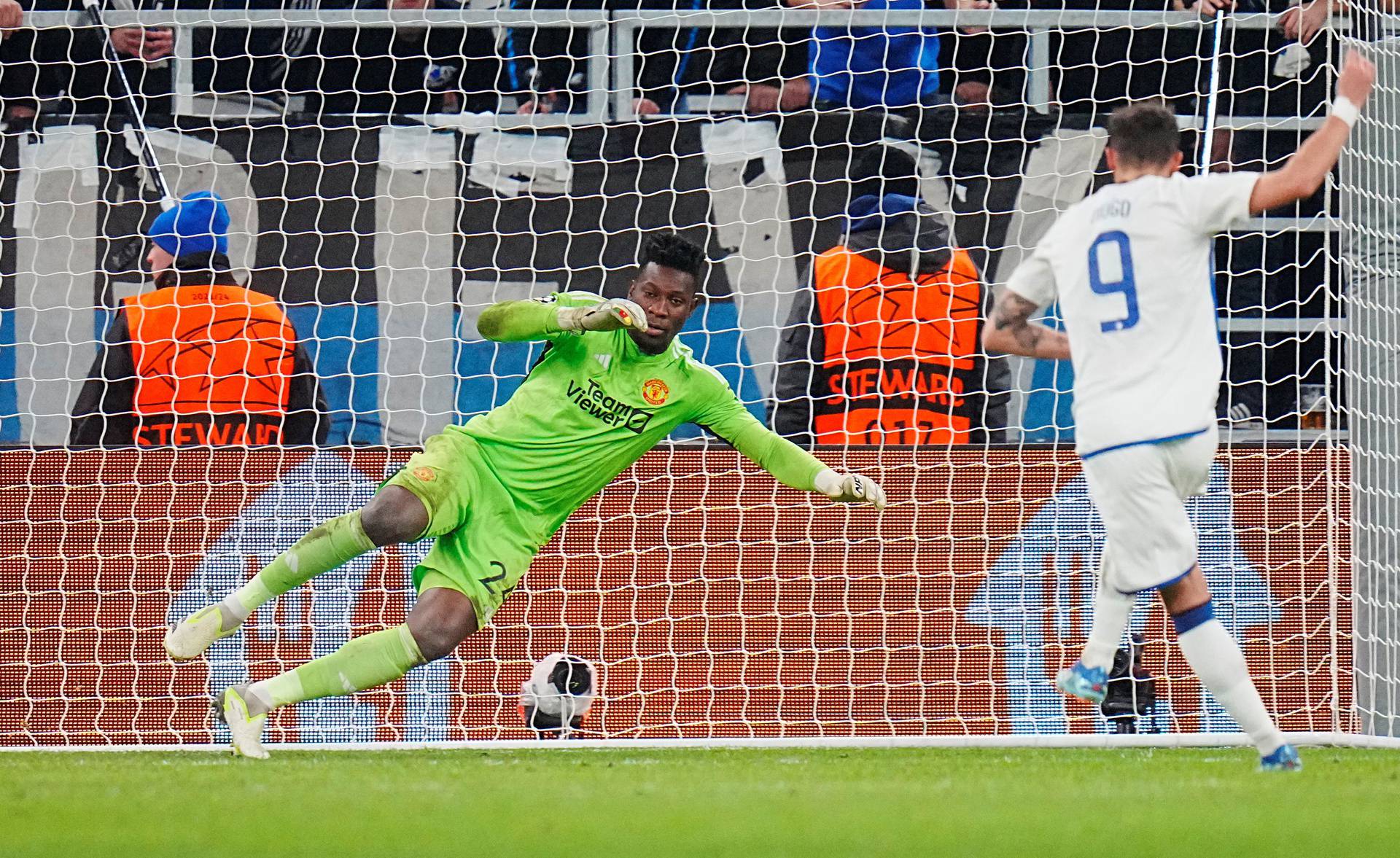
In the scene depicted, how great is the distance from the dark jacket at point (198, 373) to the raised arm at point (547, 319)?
168 centimetres

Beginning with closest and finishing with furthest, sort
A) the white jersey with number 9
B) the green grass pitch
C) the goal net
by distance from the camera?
the green grass pitch → the white jersey with number 9 → the goal net

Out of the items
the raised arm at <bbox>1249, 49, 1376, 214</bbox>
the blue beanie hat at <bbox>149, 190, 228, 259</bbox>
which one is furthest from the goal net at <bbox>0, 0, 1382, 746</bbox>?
the raised arm at <bbox>1249, 49, 1376, 214</bbox>

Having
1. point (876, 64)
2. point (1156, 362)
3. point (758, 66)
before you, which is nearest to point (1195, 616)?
point (1156, 362)

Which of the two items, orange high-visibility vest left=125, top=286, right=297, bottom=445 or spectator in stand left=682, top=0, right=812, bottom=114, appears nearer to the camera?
orange high-visibility vest left=125, top=286, right=297, bottom=445

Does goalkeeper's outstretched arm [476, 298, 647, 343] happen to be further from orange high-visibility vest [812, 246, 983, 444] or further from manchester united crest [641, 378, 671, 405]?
orange high-visibility vest [812, 246, 983, 444]

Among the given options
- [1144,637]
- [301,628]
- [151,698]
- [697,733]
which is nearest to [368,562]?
[301,628]

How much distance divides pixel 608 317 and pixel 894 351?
2171mm

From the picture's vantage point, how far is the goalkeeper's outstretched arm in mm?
5633

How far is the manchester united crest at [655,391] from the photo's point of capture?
6.35 metres

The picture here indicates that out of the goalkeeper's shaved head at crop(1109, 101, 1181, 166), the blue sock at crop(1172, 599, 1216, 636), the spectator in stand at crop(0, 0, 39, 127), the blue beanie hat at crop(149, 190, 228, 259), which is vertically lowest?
the blue sock at crop(1172, 599, 1216, 636)

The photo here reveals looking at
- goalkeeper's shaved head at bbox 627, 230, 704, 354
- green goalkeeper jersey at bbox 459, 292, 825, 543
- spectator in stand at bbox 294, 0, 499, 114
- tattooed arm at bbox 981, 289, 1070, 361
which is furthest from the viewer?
spectator in stand at bbox 294, 0, 499, 114

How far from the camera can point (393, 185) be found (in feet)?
25.8

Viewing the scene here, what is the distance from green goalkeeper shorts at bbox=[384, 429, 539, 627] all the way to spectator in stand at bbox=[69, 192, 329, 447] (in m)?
1.47

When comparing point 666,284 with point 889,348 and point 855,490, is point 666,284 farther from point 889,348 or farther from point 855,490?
point 889,348
